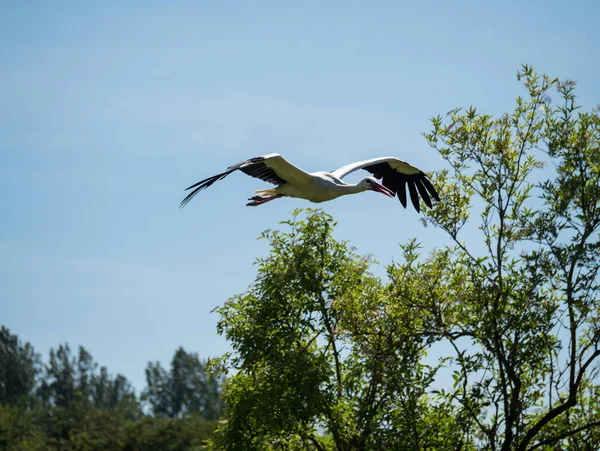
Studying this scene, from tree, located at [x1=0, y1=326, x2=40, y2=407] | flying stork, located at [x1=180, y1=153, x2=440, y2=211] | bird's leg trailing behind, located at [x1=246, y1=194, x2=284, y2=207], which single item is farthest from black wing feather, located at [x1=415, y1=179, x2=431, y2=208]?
tree, located at [x1=0, y1=326, x2=40, y2=407]

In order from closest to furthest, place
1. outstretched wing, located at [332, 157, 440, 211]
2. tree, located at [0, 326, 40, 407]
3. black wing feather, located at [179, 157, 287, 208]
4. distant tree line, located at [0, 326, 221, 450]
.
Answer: black wing feather, located at [179, 157, 287, 208] < outstretched wing, located at [332, 157, 440, 211] < distant tree line, located at [0, 326, 221, 450] < tree, located at [0, 326, 40, 407]

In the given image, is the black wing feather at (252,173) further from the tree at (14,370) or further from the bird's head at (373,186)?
the tree at (14,370)

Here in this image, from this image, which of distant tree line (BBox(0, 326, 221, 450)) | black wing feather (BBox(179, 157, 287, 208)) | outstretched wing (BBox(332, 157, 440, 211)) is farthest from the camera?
distant tree line (BBox(0, 326, 221, 450))

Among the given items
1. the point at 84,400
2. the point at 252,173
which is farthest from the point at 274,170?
the point at 84,400

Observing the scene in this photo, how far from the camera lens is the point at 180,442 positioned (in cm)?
4112

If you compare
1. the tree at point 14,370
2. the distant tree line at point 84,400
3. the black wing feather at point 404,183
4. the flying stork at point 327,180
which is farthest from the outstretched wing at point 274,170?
the tree at point 14,370

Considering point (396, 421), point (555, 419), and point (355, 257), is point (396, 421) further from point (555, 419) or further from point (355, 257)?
point (355, 257)

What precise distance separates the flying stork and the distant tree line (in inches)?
1170

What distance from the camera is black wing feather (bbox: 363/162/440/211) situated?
14914 mm

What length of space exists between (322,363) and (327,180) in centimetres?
305

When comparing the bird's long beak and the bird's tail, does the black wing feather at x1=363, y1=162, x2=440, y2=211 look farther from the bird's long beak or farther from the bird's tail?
the bird's tail

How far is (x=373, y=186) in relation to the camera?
48.1ft

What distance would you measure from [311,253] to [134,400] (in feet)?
266

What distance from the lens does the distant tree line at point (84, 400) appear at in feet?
144
